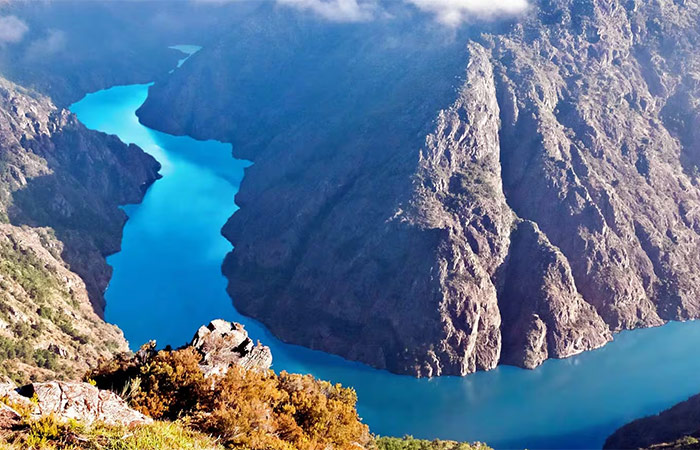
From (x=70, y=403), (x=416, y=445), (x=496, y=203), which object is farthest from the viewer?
(x=496, y=203)

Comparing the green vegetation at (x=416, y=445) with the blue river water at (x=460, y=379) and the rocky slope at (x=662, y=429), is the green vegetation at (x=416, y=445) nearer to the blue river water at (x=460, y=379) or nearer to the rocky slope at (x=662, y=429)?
the blue river water at (x=460, y=379)

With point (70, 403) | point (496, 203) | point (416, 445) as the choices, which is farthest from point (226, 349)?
Result: point (496, 203)

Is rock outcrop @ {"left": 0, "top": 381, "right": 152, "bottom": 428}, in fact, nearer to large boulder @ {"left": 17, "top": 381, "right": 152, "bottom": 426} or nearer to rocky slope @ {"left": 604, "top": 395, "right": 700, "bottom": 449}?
large boulder @ {"left": 17, "top": 381, "right": 152, "bottom": 426}

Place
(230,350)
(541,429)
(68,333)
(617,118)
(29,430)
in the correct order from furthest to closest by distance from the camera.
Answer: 1. (617,118)
2. (68,333)
3. (541,429)
4. (230,350)
5. (29,430)

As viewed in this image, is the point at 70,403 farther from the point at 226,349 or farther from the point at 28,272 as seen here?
the point at 28,272

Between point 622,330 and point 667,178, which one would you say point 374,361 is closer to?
point 622,330

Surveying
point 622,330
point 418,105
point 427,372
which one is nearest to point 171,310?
point 427,372
